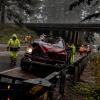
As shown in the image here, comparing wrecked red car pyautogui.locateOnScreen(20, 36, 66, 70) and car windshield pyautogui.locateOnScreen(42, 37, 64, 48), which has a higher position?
car windshield pyautogui.locateOnScreen(42, 37, 64, 48)

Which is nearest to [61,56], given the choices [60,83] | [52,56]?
[52,56]

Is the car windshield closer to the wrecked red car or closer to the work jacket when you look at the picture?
the wrecked red car

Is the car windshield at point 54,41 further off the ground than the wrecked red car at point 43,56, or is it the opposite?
the car windshield at point 54,41

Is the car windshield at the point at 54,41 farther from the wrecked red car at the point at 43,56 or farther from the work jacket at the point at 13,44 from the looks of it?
the work jacket at the point at 13,44

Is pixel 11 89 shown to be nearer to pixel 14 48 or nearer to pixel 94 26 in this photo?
pixel 14 48

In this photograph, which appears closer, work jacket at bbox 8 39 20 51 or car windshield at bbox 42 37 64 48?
car windshield at bbox 42 37 64 48

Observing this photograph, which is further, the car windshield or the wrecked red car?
the car windshield

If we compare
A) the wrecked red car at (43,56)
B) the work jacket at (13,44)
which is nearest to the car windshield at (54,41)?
the wrecked red car at (43,56)

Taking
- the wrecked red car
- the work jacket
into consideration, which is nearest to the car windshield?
the wrecked red car

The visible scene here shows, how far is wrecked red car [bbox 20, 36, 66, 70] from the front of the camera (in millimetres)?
13900

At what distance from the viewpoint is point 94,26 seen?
187 ft

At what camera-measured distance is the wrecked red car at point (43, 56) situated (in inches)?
547

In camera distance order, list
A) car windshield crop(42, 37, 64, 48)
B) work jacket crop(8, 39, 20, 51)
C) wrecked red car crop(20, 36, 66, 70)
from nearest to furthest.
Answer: wrecked red car crop(20, 36, 66, 70) < car windshield crop(42, 37, 64, 48) < work jacket crop(8, 39, 20, 51)

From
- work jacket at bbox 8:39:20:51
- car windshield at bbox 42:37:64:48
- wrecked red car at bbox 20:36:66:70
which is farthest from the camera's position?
work jacket at bbox 8:39:20:51
